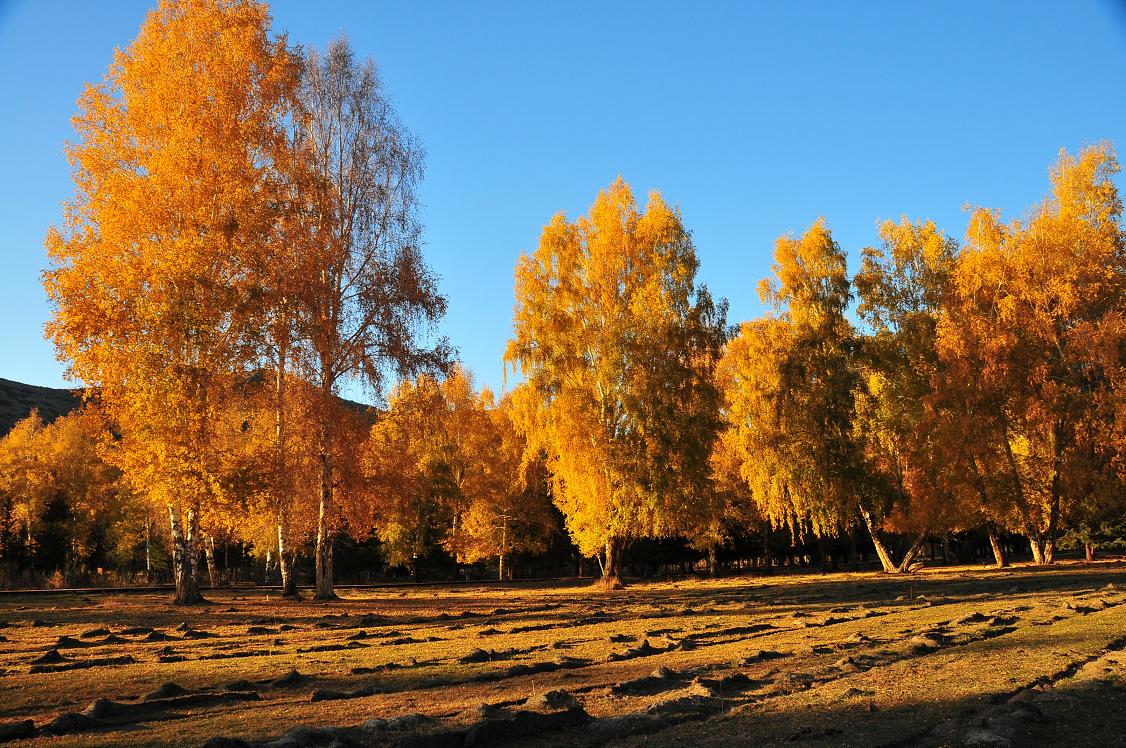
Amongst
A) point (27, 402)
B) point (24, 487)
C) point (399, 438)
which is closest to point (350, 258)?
point (399, 438)

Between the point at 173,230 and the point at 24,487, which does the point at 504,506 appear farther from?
the point at 24,487

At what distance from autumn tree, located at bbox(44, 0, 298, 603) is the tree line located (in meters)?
0.09

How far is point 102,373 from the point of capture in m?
25.1

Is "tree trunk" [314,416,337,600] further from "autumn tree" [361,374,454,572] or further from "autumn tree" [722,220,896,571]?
"autumn tree" [722,220,896,571]

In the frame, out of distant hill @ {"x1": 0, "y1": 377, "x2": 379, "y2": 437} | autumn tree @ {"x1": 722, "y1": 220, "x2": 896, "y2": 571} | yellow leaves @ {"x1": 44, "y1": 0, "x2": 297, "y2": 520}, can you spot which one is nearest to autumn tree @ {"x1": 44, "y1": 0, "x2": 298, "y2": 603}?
yellow leaves @ {"x1": 44, "y1": 0, "x2": 297, "y2": 520}

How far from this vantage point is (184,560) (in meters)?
27.1

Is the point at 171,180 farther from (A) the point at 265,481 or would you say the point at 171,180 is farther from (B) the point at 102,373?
(A) the point at 265,481

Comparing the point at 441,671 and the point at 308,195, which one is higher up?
the point at 308,195

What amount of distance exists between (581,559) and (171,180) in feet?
174

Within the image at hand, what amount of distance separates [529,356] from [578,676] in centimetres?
2998

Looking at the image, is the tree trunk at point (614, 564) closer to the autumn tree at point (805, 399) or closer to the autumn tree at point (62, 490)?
the autumn tree at point (805, 399)

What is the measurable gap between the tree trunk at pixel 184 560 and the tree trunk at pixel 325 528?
4.84 metres

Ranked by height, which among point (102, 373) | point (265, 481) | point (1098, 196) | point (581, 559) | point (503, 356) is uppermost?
point (1098, 196)

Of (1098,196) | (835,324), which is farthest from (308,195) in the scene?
(1098,196)
